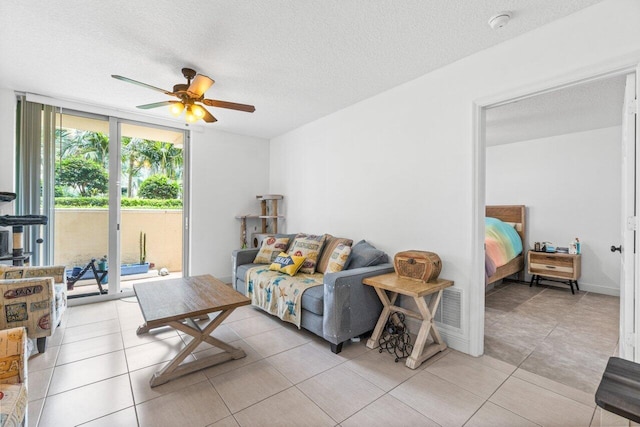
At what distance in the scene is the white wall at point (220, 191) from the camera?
14.4ft

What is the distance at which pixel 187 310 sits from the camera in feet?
6.59

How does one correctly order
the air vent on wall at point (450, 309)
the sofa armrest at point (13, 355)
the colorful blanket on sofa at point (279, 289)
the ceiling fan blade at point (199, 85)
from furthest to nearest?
the colorful blanket on sofa at point (279, 289) → the air vent on wall at point (450, 309) → the ceiling fan blade at point (199, 85) → the sofa armrest at point (13, 355)

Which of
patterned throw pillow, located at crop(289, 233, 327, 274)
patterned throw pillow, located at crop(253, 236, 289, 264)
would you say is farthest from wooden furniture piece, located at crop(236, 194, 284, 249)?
patterned throw pillow, located at crop(289, 233, 327, 274)

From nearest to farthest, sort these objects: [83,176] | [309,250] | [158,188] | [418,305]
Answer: [418,305] < [309,250] < [83,176] < [158,188]

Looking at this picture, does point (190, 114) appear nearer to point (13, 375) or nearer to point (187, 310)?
point (187, 310)

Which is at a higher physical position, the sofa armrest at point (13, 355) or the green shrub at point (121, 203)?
the green shrub at point (121, 203)

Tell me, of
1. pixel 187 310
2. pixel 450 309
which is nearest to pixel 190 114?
pixel 187 310

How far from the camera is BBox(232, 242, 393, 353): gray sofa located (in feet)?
7.74

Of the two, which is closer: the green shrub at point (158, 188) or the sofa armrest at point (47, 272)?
the sofa armrest at point (47, 272)

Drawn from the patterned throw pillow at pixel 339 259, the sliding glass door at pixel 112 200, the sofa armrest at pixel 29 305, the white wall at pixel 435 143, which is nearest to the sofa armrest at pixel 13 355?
the sofa armrest at pixel 29 305

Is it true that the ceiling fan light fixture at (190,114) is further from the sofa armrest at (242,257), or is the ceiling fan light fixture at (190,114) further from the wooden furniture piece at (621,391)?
the wooden furniture piece at (621,391)

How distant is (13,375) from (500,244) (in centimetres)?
491

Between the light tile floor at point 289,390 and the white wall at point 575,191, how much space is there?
11.0ft

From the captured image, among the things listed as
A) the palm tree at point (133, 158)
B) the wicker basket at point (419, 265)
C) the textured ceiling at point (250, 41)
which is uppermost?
the textured ceiling at point (250, 41)
